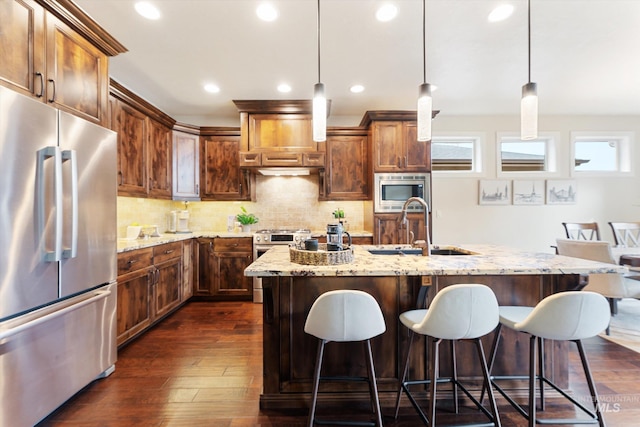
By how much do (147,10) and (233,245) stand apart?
8.67ft

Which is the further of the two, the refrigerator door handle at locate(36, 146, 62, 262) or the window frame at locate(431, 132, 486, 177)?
the window frame at locate(431, 132, 486, 177)

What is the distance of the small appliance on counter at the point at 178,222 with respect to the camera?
13.7ft

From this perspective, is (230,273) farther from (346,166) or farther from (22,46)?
(22,46)

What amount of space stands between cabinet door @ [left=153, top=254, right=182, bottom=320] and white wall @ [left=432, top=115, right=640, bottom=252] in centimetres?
381

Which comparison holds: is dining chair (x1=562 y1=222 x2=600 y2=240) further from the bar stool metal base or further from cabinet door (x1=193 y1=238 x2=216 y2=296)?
cabinet door (x1=193 y1=238 x2=216 y2=296)

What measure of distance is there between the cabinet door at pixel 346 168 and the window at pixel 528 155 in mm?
2341

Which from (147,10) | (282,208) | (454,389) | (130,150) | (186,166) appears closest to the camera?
(454,389)

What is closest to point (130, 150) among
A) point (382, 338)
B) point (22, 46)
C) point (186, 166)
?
point (186, 166)

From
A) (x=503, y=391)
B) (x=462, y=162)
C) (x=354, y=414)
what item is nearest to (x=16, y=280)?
(x=354, y=414)

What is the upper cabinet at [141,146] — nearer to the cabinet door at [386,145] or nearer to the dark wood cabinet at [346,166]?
the dark wood cabinet at [346,166]

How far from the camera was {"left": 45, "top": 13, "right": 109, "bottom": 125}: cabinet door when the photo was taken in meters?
1.75

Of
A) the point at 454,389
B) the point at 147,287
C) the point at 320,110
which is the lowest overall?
Answer: the point at 454,389

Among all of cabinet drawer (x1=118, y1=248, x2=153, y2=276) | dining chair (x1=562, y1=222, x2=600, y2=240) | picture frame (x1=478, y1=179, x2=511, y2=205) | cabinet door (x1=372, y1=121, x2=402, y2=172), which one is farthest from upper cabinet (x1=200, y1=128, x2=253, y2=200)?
dining chair (x1=562, y1=222, x2=600, y2=240)

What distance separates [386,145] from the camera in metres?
3.88
